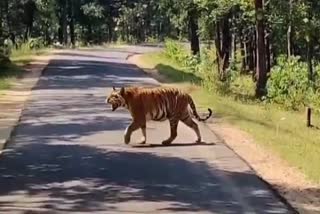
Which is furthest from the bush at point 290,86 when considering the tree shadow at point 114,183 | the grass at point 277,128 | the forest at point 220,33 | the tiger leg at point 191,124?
the tree shadow at point 114,183

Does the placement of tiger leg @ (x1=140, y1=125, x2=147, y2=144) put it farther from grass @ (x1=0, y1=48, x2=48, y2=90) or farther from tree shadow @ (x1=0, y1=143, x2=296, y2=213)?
grass @ (x1=0, y1=48, x2=48, y2=90)

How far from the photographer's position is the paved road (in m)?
7.85

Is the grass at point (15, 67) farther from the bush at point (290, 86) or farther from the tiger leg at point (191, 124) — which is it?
the tiger leg at point (191, 124)

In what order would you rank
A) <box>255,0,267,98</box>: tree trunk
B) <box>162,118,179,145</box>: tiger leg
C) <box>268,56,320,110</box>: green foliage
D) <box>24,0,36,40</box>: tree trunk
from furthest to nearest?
<box>24,0,36,40</box>: tree trunk, <box>268,56,320,110</box>: green foliage, <box>255,0,267,98</box>: tree trunk, <box>162,118,179,145</box>: tiger leg

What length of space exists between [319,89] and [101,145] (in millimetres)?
14342

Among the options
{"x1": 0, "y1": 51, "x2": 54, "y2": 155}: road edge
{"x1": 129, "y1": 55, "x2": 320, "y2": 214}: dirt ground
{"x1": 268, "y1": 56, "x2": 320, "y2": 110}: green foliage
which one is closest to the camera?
{"x1": 129, "y1": 55, "x2": 320, "y2": 214}: dirt ground

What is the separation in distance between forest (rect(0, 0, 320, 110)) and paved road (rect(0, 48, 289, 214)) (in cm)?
980

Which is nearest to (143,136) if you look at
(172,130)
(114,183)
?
(172,130)

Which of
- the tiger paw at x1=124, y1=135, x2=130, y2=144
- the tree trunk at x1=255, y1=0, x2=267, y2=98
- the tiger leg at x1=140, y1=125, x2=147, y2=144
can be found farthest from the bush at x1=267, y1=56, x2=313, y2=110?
the tiger paw at x1=124, y1=135, x2=130, y2=144

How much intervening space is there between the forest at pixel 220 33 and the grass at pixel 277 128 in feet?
8.67

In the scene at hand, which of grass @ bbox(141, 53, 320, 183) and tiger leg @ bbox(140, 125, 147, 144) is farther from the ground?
tiger leg @ bbox(140, 125, 147, 144)

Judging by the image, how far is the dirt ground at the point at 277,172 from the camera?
Answer: 8281 millimetres

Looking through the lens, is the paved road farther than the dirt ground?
No

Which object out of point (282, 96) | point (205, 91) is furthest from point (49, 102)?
point (282, 96)
